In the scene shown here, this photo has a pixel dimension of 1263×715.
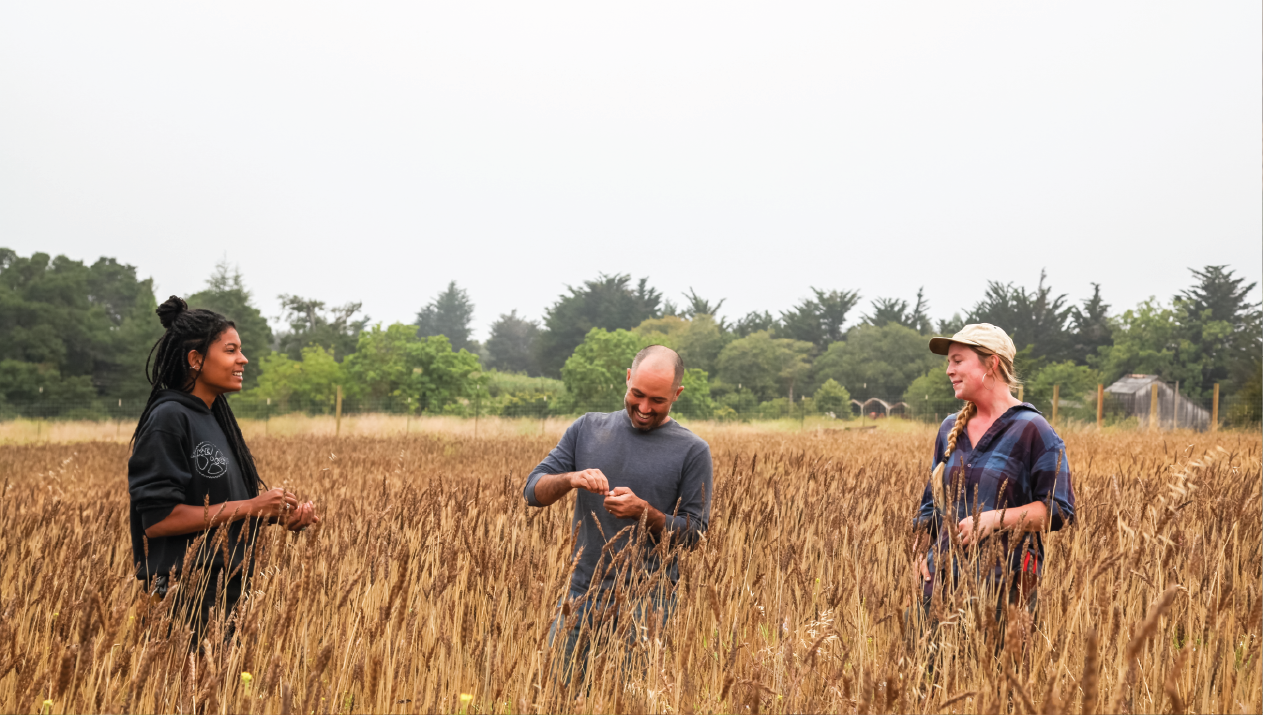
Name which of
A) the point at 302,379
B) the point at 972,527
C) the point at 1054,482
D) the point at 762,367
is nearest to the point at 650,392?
the point at 972,527

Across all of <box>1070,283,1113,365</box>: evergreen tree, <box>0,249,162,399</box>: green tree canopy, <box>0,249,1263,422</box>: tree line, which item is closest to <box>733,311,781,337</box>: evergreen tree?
<box>0,249,1263,422</box>: tree line

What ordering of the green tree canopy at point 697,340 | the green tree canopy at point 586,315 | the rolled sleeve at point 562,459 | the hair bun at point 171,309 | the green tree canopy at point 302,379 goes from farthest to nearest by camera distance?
the green tree canopy at point 586,315, the green tree canopy at point 697,340, the green tree canopy at point 302,379, the rolled sleeve at point 562,459, the hair bun at point 171,309

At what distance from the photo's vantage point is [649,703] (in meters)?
1.69

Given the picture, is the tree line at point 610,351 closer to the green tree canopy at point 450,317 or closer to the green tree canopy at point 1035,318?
the green tree canopy at point 1035,318

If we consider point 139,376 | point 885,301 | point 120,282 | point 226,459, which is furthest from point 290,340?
point 226,459

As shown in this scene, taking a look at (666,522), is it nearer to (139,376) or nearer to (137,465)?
(137,465)

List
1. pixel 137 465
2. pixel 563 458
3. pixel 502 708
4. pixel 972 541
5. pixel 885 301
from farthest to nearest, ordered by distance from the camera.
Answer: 1. pixel 885 301
2. pixel 563 458
3. pixel 137 465
4. pixel 972 541
5. pixel 502 708

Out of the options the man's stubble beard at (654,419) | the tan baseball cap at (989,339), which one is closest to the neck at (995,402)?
the tan baseball cap at (989,339)

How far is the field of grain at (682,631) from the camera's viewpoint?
1606 mm

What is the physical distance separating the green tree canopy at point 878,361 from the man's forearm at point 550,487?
162 feet

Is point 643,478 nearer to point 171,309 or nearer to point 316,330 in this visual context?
point 171,309

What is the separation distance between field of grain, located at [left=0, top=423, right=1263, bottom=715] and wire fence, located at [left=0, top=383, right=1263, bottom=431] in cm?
1851

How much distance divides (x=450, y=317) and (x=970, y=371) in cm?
9158

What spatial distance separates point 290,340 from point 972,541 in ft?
190
